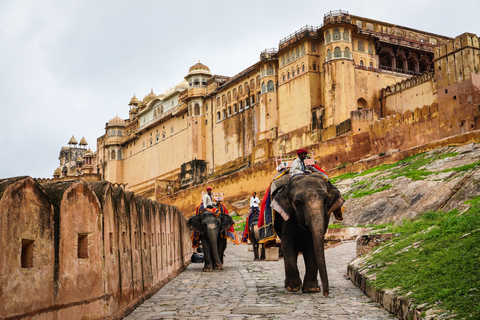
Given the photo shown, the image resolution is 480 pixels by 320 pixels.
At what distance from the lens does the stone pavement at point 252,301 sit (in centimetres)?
610

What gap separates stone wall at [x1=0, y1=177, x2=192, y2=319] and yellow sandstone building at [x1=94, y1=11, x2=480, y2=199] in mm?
23516

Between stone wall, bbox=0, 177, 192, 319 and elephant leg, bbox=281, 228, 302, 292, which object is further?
elephant leg, bbox=281, 228, 302, 292

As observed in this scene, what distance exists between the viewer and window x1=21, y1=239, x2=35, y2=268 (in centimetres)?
441

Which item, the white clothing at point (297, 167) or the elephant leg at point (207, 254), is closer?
the white clothing at point (297, 167)

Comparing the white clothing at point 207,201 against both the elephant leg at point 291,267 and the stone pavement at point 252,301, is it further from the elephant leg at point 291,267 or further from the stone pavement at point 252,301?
the elephant leg at point 291,267

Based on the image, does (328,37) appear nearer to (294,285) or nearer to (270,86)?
(270,86)

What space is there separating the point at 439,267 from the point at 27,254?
3624 millimetres

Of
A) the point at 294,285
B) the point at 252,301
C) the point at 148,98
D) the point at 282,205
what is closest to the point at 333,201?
the point at 282,205

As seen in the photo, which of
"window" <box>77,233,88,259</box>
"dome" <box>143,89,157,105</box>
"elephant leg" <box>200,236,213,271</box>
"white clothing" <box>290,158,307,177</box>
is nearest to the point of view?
"window" <box>77,233,88,259</box>

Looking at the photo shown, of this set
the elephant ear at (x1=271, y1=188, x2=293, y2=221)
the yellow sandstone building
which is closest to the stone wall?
the elephant ear at (x1=271, y1=188, x2=293, y2=221)

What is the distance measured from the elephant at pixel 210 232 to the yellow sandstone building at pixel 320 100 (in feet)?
A: 58.5

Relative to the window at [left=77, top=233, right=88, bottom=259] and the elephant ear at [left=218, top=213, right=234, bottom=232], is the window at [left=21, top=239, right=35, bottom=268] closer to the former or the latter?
the window at [left=77, top=233, right=88, bottom=259]

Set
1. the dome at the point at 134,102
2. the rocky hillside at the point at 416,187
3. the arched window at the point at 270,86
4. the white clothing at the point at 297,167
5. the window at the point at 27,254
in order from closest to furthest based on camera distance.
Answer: the window at the point at 27,254
the white clothing at the point at 297,167
the rocky hillside at the point at 416,187
the arched window at the point at 270,86
the dome at the point at 134,102

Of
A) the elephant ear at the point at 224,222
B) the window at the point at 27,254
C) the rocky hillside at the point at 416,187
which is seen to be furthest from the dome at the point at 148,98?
the window at the point at 27,254
